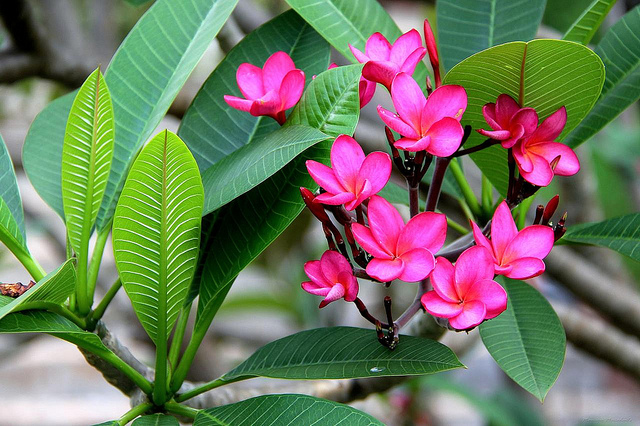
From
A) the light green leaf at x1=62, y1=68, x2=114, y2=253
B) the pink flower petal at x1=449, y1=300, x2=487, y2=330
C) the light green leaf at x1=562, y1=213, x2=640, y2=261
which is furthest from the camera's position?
the light green leaf at x1=562, y1=213, x2=640, y2=261

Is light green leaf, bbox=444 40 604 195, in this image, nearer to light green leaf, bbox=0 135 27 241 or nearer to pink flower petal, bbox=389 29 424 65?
pink flower petal, bbox=389 29 424 65

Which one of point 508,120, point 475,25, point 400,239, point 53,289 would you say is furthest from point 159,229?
point 475,25

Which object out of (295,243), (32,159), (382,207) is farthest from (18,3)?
(295,243)

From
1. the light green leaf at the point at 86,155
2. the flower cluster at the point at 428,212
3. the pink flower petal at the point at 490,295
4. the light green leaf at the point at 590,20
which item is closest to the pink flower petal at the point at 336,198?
the flower cluster at the point at 428,212

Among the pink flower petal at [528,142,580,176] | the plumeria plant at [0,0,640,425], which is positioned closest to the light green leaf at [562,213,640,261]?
the plumeria plant at [0,0,640,425]

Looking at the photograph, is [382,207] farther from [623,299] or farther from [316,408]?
[623,299]
